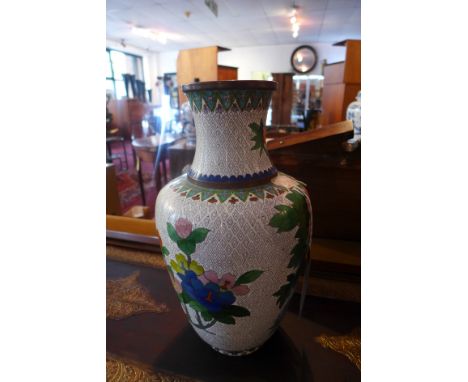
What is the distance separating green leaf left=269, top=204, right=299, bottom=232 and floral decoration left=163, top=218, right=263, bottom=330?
0.08m

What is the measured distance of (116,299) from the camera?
0.73 meters

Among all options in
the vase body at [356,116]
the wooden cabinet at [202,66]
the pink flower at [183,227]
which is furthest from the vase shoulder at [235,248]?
the wooden cabinet at [202,66]

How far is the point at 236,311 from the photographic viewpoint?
19.7 inches

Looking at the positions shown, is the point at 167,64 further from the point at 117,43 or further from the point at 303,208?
the point at 303,208

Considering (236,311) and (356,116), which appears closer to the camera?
(236,311)

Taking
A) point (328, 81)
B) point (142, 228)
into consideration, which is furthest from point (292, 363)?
point (328, 81)

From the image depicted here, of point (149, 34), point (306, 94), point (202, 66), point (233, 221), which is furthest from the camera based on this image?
point (149, 34)

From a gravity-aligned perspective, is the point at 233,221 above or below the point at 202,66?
below

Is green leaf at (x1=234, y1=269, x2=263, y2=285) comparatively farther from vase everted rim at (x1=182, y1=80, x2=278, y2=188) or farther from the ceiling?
the ceiling

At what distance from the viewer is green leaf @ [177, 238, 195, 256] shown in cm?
46

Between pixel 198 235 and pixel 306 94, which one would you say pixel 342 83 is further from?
pixel 306 94

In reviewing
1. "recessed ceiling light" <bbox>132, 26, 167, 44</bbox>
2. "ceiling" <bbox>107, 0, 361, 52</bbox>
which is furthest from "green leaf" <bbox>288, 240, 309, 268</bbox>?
"recessed ceiling light" <bbox>132, 26, 167, 44</bbox>

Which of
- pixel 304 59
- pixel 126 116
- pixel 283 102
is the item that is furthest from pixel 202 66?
pixel 304 59

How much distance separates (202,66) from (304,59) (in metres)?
4.76
